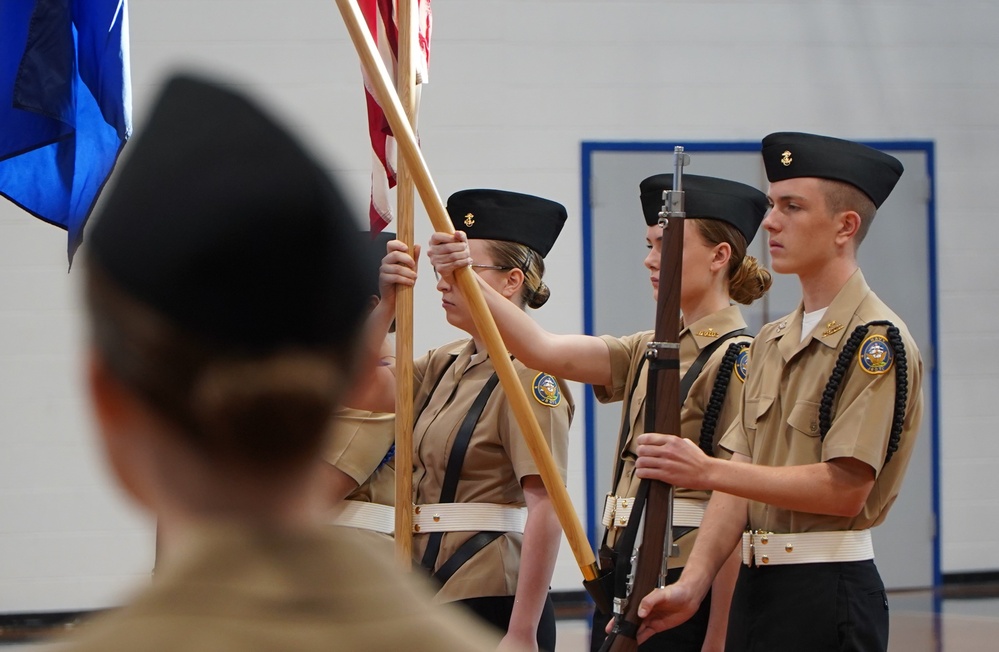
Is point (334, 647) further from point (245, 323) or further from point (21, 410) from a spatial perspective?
point (21, 410)

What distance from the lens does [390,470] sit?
285cm

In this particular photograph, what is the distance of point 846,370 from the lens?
211 cm

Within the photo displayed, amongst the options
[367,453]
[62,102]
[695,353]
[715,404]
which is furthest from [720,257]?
Answer: [62,102]

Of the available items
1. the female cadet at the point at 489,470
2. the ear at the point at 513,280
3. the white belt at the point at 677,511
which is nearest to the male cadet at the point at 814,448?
the white belt at the point at 677,511

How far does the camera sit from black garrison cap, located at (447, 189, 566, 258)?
9.21 feet

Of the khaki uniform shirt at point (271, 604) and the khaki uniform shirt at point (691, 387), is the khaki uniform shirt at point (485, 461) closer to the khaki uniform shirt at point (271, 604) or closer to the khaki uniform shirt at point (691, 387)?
the khaki uniform shirt at point (691, 387)

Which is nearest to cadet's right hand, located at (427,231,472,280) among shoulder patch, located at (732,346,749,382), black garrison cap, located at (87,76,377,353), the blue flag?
shoulder patch, located at (732,346,749,382)

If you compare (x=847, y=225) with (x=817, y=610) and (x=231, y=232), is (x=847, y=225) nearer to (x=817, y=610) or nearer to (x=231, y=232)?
(x=817, y=610)

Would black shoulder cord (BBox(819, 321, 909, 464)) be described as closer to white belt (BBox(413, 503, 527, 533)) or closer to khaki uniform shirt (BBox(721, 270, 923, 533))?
khaki uniform shirt (BBox(721, 270, 923, 533))

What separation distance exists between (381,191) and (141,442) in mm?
2205

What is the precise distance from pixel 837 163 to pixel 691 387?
574 millimetres

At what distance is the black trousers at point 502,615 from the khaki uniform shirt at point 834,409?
2.05ft

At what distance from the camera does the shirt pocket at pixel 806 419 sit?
2133 mm

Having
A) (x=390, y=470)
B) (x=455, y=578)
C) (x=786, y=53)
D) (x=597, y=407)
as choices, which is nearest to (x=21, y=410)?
(x=597, y=407)
